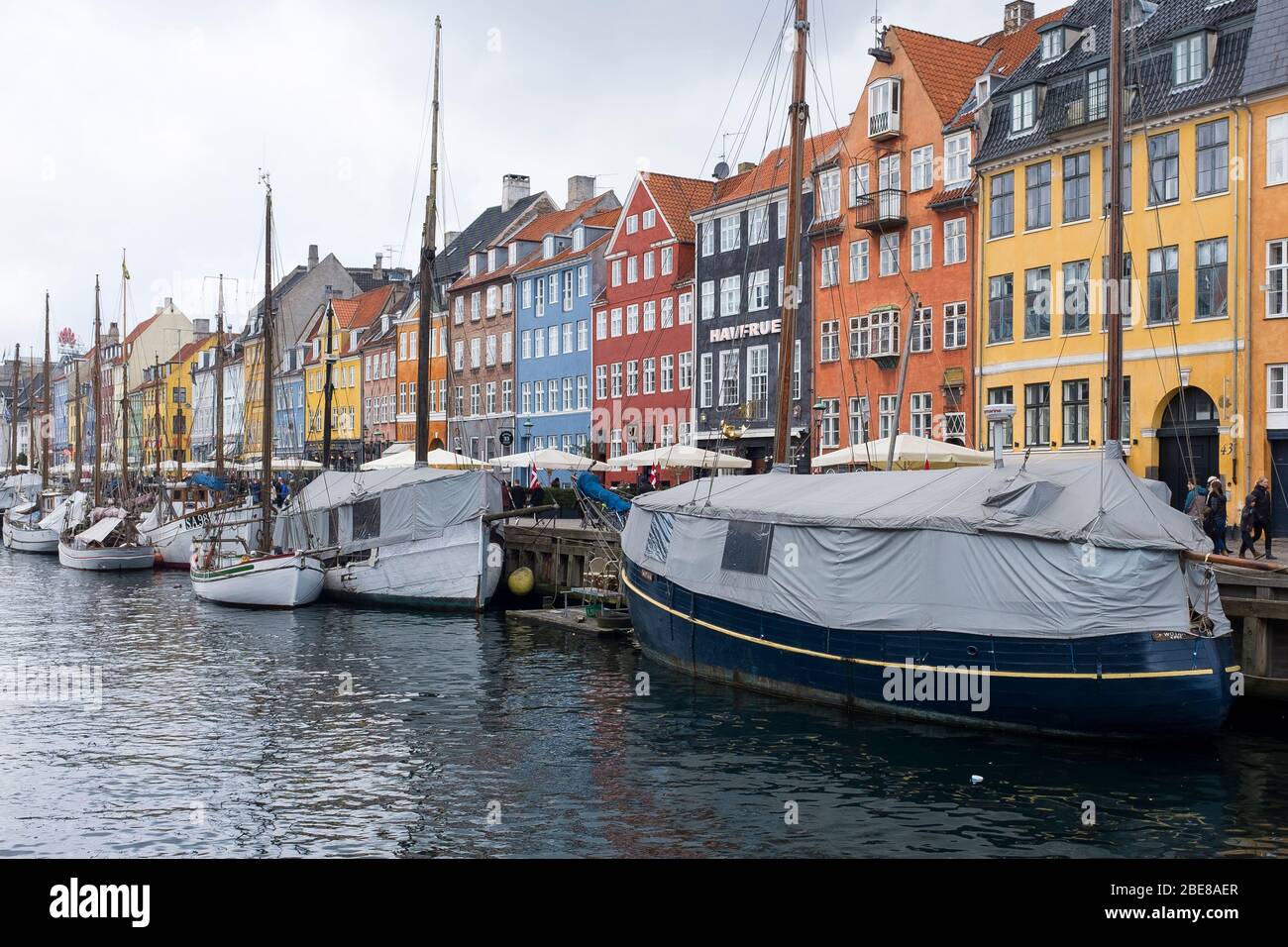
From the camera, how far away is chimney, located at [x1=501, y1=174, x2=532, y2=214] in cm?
8731

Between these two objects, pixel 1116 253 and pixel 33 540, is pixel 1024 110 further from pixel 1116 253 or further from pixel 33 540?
pixel 33 540

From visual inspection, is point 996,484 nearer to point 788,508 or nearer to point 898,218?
point 788,508

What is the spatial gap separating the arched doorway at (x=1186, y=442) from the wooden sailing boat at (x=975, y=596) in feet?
50.5

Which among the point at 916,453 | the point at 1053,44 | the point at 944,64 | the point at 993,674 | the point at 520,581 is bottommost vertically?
the point at 520,581

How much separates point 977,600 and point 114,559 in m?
43.8

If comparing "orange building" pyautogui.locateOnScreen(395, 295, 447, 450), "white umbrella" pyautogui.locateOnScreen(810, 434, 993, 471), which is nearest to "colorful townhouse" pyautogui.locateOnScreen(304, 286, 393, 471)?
"orange building" pyautogui.locateOnScreen(395, 295, 447, 450)

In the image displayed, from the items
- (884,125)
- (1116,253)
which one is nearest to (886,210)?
(884,125)

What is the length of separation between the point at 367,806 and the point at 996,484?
385 inches

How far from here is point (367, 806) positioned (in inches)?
592

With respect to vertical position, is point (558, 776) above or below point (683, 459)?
below

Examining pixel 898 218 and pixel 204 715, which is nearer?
pixel 204 715

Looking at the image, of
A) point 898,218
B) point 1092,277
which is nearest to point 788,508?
point 1092,277

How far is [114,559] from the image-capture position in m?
53.1
